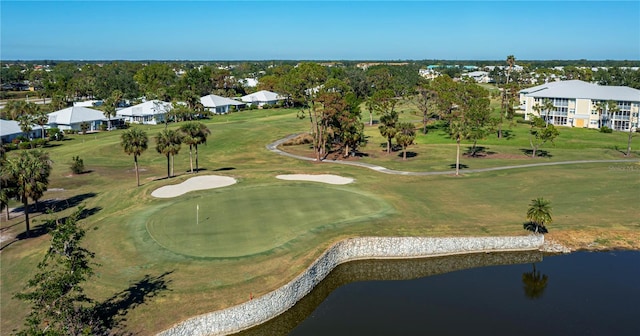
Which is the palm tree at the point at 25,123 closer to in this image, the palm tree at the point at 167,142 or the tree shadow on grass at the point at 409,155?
the palm tree at the point at 167,142

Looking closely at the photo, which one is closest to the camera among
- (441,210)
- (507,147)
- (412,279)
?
(412,279)

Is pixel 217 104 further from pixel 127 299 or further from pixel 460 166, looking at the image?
pixel 127 299

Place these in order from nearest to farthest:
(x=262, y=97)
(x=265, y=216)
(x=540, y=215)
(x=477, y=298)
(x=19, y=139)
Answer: (x=477, y=298) < (x=540, y=215) < (x=265, y=216) < (x=19, y=139) < (x=262, y=97)

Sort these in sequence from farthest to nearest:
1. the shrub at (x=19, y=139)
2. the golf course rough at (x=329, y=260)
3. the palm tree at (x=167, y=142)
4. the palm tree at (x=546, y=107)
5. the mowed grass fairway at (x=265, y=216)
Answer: the palm tree at (x=546, y=107) < the shrub at (x=19, y=139) < the palm tree at (x=167, y=142) < the mowed grass fairway at (x=265, y=216) < the golf course rough at (x=329, y=260)

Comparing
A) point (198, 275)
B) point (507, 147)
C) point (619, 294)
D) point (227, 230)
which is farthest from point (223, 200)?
point (507, 147)

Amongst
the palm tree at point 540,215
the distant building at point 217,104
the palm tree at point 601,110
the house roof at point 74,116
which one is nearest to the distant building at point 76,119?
the house roof at point 74,116

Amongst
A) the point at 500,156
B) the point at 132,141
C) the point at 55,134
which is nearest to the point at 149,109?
the point at 55,134

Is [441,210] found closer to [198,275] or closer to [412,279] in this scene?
[412,279]
